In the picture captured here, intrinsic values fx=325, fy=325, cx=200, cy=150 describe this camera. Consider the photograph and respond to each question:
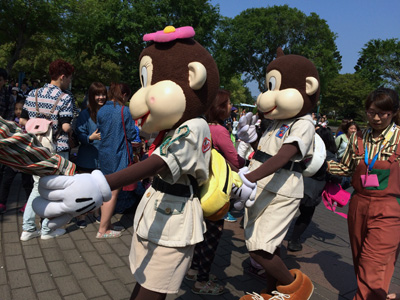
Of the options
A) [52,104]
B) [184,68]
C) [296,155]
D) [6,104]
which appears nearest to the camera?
[184,68]

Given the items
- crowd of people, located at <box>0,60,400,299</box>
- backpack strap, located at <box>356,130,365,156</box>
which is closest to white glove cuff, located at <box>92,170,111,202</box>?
crowd of people, located at <box>0,60,400,299</box>

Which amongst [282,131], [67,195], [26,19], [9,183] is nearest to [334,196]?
[282,131]

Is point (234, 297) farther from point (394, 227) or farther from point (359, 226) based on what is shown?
point (394, 227)

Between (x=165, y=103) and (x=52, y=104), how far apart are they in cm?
249

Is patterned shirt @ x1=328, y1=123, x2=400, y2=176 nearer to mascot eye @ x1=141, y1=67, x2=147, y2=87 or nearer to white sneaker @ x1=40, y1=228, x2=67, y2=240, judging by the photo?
mascot eye @ x1=141, y1=67, x2=147, y2=87

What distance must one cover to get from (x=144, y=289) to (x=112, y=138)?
250cm

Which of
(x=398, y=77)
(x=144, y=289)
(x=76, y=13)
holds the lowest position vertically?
(x=144, y=289)

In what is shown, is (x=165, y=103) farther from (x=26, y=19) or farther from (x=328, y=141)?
(x=26, y=19)

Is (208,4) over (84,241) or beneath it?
over

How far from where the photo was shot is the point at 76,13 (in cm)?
1784

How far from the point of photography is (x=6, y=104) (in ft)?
16.2

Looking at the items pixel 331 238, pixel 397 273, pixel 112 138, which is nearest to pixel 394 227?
pixel 397 273

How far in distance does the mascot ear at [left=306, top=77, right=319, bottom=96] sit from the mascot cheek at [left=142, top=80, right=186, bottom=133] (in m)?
1.30

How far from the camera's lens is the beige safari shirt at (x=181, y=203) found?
68.0 inches
